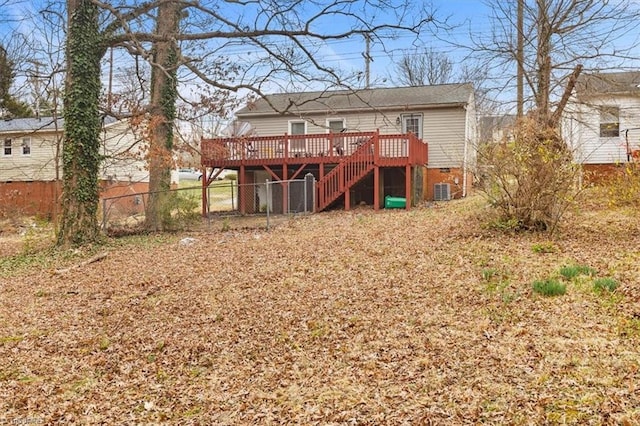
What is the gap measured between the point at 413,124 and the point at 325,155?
521 cm

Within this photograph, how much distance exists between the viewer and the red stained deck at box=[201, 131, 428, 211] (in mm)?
16516

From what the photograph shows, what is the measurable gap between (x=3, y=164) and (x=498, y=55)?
79.2 feet

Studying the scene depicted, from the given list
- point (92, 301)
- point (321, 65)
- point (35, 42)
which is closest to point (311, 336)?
point (92, 301)

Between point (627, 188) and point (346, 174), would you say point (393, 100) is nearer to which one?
point (346, 174)

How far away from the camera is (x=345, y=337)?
16.8 ft

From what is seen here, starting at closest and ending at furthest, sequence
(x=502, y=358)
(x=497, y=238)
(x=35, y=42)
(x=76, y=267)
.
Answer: (x=502, y=358), (x=497, y=238), (x=76, y=267), (x=35, y=42)

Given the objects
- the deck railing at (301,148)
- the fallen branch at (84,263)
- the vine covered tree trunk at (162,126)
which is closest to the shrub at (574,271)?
the fallen branch at (84,263)

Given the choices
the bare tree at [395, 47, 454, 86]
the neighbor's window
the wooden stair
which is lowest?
the wooden stair

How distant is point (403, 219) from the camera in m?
13.3

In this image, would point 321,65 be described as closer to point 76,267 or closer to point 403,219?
point 403,219

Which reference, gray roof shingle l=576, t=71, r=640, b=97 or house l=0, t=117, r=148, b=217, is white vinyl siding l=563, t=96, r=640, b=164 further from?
house l=0, t=117, r=148, b=217

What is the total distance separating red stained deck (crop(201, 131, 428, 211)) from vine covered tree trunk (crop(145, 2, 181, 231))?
2331mm

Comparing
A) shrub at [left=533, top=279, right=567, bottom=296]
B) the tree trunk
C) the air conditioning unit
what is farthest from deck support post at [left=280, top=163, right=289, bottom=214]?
shrub at [left=533, top=279, right=567, bottom=296]

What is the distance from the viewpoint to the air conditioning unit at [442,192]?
19.9m
